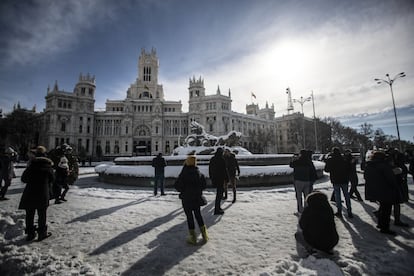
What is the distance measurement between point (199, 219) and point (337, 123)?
69.1m

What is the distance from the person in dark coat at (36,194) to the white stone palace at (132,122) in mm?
55812

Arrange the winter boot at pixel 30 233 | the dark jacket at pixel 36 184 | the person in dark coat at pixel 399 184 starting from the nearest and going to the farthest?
the winter boot at pixel 30 233, the dark jacket at pixel 36 184, the person in dark coat at pixel 399 184

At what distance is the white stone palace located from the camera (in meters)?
61.8

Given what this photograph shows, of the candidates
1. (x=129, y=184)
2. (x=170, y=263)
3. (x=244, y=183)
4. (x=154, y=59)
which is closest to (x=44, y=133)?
(x=154, y=59)

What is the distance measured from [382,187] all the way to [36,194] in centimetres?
791

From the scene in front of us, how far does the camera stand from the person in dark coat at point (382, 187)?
4.49m

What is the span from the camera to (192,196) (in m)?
4.11

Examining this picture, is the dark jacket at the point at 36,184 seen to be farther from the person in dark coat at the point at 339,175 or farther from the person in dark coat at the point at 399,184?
the person in dark coat at the point at 399,184

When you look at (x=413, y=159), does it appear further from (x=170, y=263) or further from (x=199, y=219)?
(x=170, y=263)

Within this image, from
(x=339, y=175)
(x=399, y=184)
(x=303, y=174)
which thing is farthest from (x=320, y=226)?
(x=399, y=184)

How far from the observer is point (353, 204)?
7406 mm

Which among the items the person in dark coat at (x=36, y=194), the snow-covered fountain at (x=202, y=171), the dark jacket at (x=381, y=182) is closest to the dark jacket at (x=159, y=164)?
the snow-covered fountain at (x=202, y=171)

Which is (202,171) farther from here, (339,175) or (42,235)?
(42,235)

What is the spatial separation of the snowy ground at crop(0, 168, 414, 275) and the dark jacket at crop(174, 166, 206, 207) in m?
0.88
